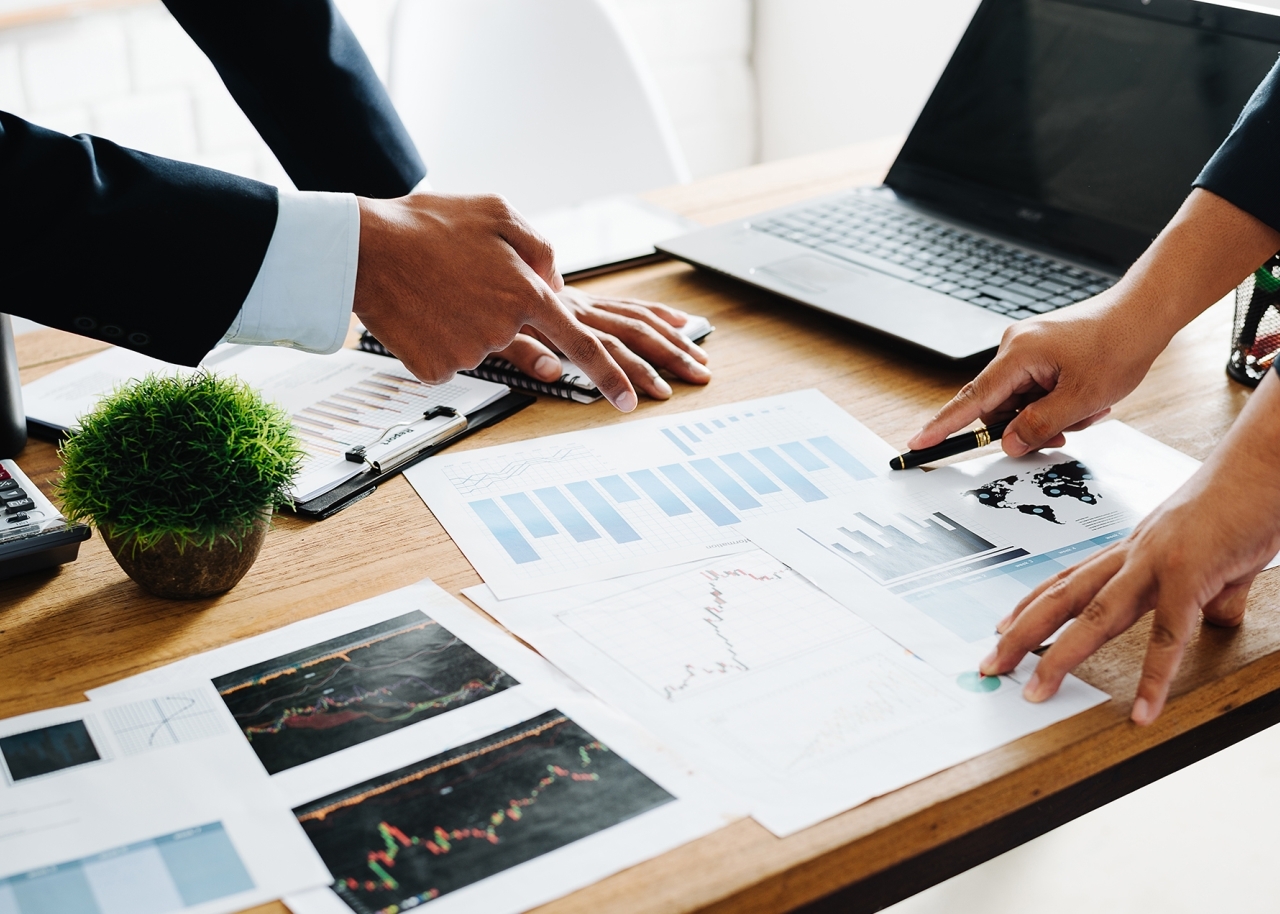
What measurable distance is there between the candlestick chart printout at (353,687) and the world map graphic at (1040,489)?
396mm

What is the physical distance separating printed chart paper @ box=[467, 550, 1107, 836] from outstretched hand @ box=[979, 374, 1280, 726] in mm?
25

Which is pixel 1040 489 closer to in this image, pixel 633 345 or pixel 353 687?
pixel 633 345

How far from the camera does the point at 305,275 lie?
32.2 inches

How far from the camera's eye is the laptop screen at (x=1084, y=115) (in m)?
1.12

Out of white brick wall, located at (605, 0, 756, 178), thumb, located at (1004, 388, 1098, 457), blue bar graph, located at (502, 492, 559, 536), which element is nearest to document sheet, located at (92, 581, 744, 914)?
blue bar graph, located at (502, 492, 559, 536)

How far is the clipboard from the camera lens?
33.3 inches

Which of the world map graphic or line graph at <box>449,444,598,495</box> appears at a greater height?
the world map graphic

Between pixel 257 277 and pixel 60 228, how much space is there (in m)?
0.12

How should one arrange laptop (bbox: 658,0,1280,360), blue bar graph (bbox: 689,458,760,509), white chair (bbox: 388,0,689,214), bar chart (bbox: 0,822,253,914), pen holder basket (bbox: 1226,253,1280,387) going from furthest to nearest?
white chair (bbox: 388,0,689,214) → laptop (bbox: 658,0,1280,360) → pen holder basket (bbox: 1226,253,1280,387) → blue bar graph (bbox: 689,458,760,509) → bar chart (bbox: 0,822,253,914)

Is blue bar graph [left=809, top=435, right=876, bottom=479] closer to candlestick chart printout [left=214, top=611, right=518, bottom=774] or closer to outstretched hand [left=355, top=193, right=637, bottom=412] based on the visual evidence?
outstretched hand [left=355, top=193, right=637, bottom=412]

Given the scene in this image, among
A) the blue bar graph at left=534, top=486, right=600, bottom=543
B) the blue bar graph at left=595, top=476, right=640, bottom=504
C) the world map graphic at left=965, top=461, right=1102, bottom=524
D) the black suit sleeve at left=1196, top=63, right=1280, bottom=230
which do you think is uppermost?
the black suit sleeve at left=1196, top=63, right=1280, bottom=230

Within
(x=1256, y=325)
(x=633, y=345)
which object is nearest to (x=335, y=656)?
(x=633, y=345)

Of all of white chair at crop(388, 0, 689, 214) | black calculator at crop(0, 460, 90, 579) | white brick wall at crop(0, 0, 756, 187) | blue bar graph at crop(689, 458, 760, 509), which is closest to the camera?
black calculator at crop(0, 460, 90, 579)

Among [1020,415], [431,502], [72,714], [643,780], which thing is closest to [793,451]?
[1020,415]
